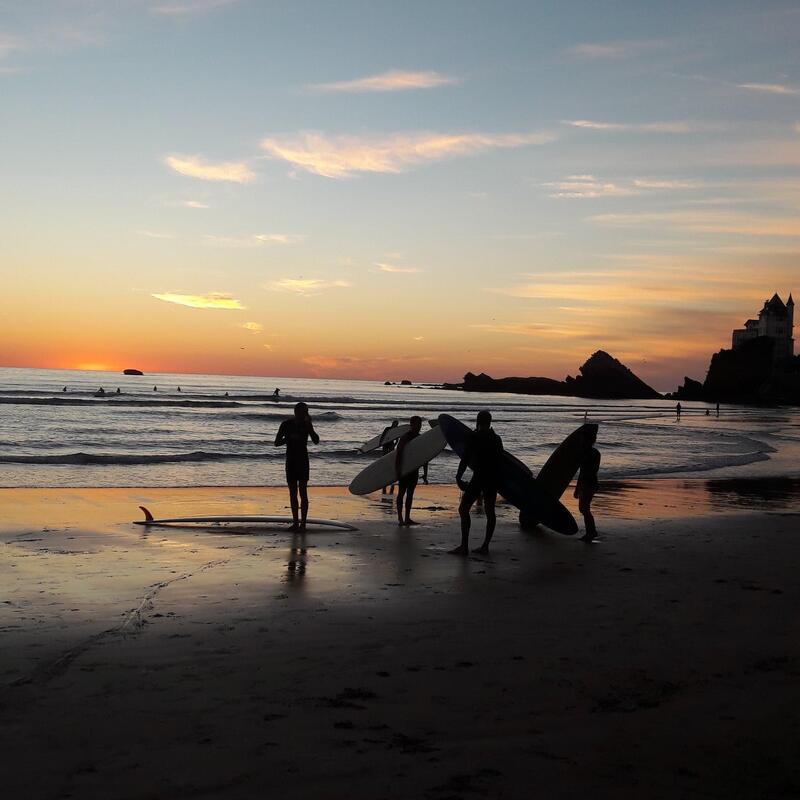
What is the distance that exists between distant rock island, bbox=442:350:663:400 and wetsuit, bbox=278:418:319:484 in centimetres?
14312

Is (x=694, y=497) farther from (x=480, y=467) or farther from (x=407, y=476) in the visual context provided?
(x=480, y=467)

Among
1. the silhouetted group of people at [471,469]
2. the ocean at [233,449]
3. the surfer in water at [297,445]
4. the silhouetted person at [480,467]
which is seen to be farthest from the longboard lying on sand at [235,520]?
the ocean at [233,449]

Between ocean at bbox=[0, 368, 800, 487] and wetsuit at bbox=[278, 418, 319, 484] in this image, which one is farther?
ocean at bbox=[0, 368, 800, 487]

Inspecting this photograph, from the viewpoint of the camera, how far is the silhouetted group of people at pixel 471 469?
9438 mm

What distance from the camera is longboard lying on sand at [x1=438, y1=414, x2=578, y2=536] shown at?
1112cm

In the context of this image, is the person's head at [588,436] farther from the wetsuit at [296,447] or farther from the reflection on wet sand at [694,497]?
the wetsuit at [296,447]

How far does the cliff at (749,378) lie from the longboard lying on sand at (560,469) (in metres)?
112

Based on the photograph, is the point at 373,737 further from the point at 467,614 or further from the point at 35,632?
the point at 35,632

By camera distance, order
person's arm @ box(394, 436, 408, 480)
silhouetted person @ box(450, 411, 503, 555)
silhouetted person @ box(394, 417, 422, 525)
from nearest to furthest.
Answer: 1. silhouetted person @ box(450, 411, 503, 555)
2. silhouetted person @ box(394, 417, 422, 525)
3. person's arm @ box(394, 436, 408, 480)

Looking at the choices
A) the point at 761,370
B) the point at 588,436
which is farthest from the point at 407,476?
the point at 761,370

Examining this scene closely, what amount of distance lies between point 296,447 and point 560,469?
13.4ft

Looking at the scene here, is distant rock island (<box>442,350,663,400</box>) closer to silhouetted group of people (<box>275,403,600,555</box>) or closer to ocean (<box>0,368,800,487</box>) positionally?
ocean (<box>0,368,800,487</box>)

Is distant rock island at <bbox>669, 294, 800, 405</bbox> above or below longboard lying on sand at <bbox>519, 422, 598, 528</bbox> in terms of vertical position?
above

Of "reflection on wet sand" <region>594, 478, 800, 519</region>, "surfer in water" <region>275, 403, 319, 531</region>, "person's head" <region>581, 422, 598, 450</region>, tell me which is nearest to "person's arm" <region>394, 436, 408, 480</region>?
"surfer in water" <region>275, 403, 319, 531</region>
